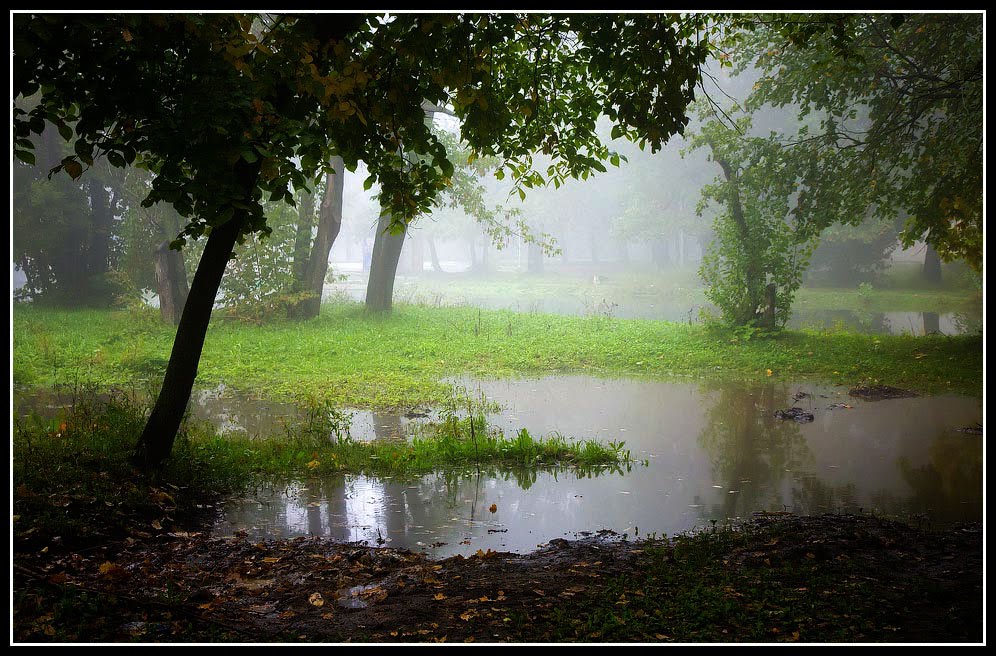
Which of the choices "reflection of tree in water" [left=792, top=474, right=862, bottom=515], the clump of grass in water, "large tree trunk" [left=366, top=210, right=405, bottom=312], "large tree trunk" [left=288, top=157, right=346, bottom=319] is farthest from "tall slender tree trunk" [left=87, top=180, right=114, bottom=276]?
"reflection of tree in water" [left=792, top=474, right=862, bottom=515]

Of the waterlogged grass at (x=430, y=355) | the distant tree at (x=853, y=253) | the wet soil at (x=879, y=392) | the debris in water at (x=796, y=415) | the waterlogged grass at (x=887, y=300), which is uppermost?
the distant tree at (x=853, y=253)

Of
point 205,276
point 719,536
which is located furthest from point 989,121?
point 205,276

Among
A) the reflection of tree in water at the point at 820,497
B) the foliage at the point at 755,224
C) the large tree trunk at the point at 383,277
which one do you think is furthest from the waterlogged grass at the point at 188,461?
the large tree trunk at the point at 383,277

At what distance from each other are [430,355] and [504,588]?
38.7ft

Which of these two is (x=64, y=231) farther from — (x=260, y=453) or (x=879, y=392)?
(x=879, y=392)

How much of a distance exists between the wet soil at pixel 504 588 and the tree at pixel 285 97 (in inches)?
90.1

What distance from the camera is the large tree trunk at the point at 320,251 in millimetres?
20531

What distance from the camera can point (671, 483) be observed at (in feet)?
26.2

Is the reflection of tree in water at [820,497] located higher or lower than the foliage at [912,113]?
lower

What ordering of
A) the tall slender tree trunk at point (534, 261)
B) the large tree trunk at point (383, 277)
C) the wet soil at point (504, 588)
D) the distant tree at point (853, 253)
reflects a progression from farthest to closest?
the tall slender tree trunk at point (534, 261) < the distant tree at point (853, 253) < the large tree trunk at point (383, 277) < the wet soil at point (504, 588)

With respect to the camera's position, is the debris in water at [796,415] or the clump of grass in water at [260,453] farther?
the debris in water at [796,415]

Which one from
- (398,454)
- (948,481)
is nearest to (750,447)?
(948,481)

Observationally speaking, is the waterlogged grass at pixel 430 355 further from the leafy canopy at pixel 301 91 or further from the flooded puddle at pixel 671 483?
the leafy canopy at pixel 301 91
